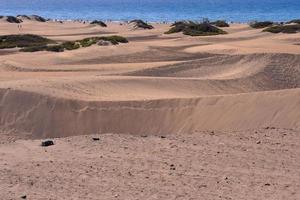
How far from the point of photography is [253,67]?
2373 cm

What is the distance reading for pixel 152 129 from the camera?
15.3 m

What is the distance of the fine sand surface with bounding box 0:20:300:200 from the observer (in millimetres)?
9719

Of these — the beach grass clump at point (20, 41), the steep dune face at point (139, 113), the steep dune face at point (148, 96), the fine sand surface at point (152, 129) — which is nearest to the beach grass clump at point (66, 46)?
the beach grass clump at point (20, 41)

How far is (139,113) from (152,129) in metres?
0.67

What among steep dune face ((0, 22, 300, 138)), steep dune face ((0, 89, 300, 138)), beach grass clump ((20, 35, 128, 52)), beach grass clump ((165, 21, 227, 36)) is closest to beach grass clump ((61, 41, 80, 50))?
beach grass clump ((20, 35, 128, 52))

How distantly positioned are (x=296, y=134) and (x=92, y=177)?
4.42 m

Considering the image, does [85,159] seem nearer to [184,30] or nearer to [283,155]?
[283,155]

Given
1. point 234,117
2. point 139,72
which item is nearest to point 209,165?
point 234,117

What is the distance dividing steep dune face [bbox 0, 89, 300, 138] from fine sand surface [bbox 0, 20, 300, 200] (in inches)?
0.9

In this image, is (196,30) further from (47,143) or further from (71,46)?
(47,143)

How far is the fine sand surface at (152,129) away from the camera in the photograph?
9.72 metres

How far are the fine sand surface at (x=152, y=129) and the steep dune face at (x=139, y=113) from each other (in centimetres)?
2

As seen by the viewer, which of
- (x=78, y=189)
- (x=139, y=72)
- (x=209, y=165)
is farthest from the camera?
(x=139, y=72)

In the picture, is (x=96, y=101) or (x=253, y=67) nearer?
(x=96, y=101)
